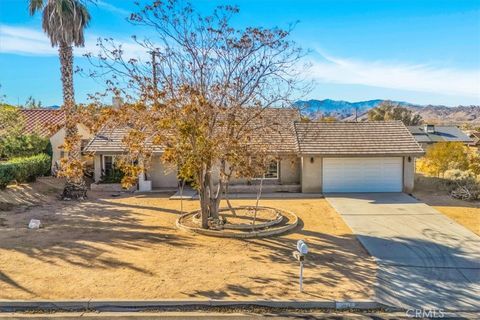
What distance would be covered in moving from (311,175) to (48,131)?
712 inches

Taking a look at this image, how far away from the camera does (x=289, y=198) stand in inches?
774

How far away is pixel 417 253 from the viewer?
11.0 meters

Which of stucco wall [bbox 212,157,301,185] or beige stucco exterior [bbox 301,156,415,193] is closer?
beige stucco exterior [bbox 301,156,415,193]

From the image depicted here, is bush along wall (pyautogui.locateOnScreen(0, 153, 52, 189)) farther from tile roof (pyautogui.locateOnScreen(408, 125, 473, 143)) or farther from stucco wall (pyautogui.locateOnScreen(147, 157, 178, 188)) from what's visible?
tile roof (pyautogui.locateOnScreen(408, 125, 473, 143))

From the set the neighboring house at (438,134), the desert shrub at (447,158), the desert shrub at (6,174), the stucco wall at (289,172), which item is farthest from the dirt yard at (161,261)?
the neighboring house at (438,134)

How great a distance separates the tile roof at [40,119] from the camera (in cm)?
2669

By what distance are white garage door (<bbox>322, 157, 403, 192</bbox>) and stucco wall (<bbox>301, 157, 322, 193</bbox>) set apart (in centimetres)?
30

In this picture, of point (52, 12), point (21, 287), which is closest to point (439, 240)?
point (21, 287)

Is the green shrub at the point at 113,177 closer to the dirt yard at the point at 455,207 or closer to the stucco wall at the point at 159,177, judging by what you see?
the stucco wall at the point at 159,177

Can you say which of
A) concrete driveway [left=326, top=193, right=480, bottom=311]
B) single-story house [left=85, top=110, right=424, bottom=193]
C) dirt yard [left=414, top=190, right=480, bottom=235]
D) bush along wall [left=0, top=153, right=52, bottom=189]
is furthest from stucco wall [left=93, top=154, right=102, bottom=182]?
dirt yard [left=414, top=190, right=480, bottom=235]

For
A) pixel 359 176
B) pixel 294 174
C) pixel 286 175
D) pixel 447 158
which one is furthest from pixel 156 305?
pixel 447 158

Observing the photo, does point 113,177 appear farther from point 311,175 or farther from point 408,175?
point 408,175

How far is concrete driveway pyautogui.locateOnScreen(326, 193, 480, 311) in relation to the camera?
816cm

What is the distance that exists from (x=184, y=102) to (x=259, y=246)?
17.1 ft
